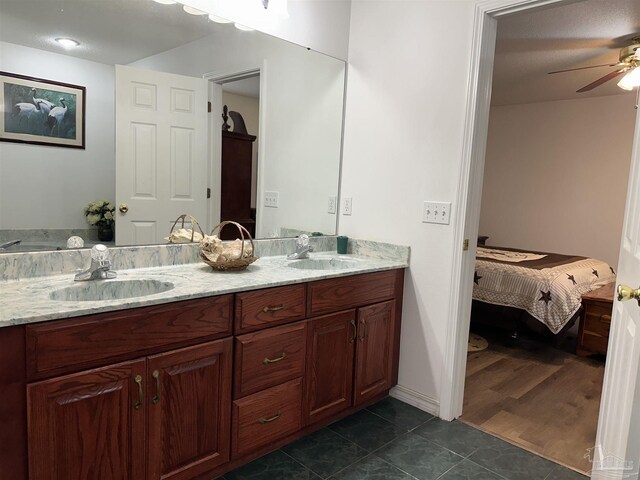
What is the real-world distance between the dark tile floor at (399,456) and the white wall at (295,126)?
1.10 metres

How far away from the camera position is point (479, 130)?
211 cm

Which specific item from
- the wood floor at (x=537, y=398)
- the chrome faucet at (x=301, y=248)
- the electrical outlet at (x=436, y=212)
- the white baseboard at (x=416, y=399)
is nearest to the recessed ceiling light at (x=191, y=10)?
the chrome faucet at (x=301, y=248)

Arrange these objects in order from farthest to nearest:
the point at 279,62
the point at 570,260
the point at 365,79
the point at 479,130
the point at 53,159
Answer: the point at 570,260
the point at 365,79
the point at 279,62
the point at 479,130
the point at 53,159

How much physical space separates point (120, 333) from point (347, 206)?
5.31 ft

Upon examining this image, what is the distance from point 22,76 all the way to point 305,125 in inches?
56.2

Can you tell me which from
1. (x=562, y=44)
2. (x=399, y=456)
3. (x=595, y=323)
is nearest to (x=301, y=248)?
(x=399, y=456)

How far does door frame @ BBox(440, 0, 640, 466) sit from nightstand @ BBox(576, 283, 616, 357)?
5.16 ft

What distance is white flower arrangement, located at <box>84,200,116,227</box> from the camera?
1.78 metres

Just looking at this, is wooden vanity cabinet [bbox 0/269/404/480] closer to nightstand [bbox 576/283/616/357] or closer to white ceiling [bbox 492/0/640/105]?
white ceiling [bbox 492/0/640/105]

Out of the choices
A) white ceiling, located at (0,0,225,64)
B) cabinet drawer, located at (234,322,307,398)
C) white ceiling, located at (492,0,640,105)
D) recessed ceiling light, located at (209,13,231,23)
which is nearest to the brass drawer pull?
cabinet drawer, located at (234,322,307,398)

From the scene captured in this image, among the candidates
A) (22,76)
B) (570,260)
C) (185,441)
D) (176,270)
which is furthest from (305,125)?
(570,260)

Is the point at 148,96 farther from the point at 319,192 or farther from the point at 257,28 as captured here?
the point at 319,192

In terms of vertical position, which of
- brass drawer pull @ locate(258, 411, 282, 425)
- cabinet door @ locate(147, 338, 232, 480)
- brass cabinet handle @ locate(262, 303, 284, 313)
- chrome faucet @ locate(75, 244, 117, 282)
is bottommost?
brass drawer pull @ locate(258, 411, 282, 425)

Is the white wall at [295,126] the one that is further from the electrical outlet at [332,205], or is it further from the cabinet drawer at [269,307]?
the cabinet drawer at [269,307]
